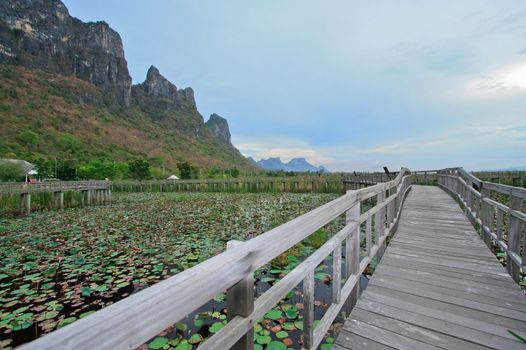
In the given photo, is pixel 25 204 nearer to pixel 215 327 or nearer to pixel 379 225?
pixel 215 327

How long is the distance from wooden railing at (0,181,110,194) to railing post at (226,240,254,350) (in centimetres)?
1765

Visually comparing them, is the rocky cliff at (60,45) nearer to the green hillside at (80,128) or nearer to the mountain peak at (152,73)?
the green hillside at (80,128)

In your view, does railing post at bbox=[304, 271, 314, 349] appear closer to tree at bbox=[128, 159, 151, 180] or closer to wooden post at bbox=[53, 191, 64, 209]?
wooden post at bbox=[53, 191, 64, 209]

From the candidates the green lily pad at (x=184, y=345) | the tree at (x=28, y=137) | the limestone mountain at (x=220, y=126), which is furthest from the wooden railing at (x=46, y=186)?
the limestone mountain at (x=220, y=126)

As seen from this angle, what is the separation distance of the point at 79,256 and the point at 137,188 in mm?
28750

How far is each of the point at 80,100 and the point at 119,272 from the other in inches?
3527

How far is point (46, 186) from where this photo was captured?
585 inches

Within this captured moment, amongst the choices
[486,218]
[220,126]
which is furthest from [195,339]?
[220,126]

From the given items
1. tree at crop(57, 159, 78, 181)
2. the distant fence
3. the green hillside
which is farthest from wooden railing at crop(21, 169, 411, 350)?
the green hillside

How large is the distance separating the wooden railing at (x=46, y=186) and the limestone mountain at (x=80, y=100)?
39076mm

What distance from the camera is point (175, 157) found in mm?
72812

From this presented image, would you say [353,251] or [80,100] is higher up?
[80,100]

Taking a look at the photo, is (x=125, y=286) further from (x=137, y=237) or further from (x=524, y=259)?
(x=524, y=259)

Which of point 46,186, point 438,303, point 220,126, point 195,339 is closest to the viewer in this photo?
point 438,303
